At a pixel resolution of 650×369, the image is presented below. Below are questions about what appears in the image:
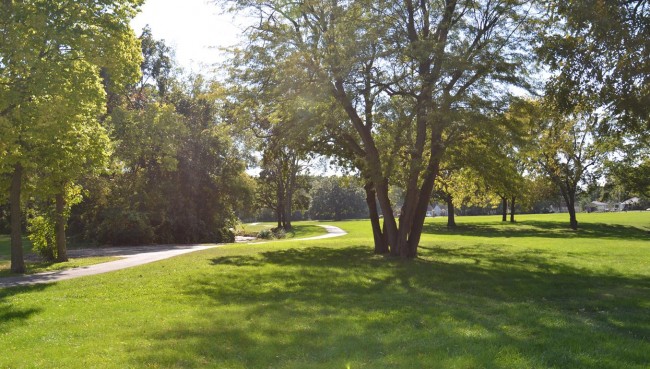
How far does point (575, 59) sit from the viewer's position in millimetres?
12086

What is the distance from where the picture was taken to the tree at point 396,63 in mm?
15562

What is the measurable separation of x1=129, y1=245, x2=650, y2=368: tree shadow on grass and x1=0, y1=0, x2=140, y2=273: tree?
6024 mm

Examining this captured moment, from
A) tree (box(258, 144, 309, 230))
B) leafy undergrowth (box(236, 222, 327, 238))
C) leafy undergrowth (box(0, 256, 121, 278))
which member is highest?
tree (box(258, 144, 309, 230))

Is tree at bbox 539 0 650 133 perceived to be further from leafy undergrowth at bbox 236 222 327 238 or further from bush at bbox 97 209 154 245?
leafy undergrowth at bbox 236 222 327 238

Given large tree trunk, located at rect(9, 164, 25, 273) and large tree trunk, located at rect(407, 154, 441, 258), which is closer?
large tree trunk, located at rect(9, 164, 25, 273)

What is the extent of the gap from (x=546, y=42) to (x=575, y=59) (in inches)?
32.4

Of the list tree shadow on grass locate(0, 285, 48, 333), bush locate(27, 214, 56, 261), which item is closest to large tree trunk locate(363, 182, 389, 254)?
bush locate(27, 214, 56, 261)

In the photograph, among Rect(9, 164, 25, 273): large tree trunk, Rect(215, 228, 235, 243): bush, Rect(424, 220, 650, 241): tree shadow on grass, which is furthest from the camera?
Rect(215, 228, 235, 243): bush

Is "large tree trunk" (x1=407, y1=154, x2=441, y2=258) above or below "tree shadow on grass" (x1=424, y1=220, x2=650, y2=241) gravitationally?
above

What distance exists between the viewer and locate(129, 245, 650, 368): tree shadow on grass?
19.0ft

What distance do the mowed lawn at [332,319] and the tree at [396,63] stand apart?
4.55 meters

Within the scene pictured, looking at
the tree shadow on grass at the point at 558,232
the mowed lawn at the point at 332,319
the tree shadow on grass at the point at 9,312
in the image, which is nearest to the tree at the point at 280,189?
the tree shadow on grass at the point at 558,232

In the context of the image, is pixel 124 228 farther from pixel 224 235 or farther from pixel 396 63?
pixel 396 63

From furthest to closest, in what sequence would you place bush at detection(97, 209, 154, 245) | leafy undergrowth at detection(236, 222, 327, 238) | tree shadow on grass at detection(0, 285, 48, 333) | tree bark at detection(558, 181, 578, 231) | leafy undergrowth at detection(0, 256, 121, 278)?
tree bark at detection(558, 181, 578, 231)
leafy undergrowth at detection(236, 222, 327, 238)
bush at detection(97, 209, 154, 245)
leafy undergrowth at detection(0, 256, 121, 278)
tree shadow on grass at detection(0, 285, 48, 333)
